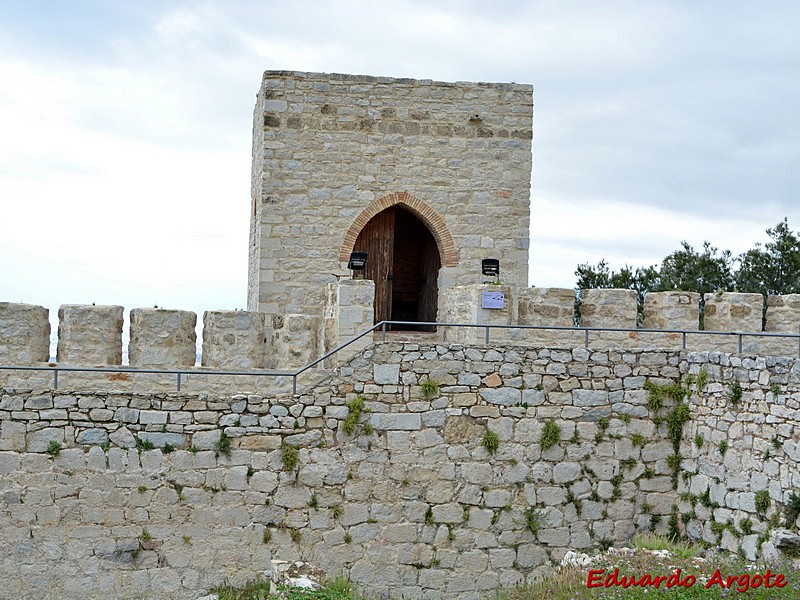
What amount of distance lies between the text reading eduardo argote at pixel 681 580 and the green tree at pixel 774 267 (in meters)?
11.9

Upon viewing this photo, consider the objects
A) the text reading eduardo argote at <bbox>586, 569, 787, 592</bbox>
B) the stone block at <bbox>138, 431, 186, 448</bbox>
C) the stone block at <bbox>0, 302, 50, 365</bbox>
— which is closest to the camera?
the text reading eduardo argote at <bbox>586, 569, 787, 592</bbox>

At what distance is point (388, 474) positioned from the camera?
34.5ft

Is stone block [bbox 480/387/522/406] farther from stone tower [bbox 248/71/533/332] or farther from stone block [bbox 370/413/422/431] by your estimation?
stone tower [bbox 248/71/533/332]

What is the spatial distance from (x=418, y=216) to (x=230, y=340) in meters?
3.90

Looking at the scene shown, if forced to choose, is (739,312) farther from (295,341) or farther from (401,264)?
(401,264)

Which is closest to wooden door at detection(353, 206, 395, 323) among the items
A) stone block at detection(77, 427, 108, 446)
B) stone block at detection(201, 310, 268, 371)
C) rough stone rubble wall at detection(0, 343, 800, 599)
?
stone block at detection(201, 310, 268, 371)

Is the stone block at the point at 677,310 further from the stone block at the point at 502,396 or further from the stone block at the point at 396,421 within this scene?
the stone block at the point at 396,421

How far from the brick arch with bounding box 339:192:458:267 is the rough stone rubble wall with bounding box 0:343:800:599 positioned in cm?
322

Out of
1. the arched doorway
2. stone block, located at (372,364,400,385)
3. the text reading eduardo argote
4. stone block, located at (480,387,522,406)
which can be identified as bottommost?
the text reading eduardo argote

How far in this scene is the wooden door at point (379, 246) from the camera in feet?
46.4

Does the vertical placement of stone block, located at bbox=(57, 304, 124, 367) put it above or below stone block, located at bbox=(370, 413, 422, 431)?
above

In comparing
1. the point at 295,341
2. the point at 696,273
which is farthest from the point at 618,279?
the point at 295,341

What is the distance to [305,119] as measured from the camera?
44.1 feet

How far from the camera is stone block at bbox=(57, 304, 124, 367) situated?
10.6m
